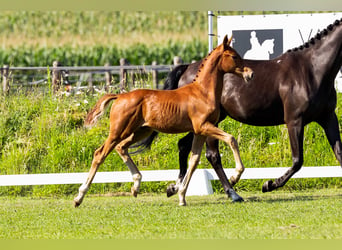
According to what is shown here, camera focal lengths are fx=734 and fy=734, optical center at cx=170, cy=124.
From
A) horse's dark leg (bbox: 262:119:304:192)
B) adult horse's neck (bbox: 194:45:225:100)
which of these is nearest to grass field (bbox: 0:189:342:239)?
horse's dark leg (bbox: 262:119:304:192)

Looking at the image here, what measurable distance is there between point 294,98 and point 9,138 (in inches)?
250

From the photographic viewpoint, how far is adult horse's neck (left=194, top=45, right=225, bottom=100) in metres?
9.41

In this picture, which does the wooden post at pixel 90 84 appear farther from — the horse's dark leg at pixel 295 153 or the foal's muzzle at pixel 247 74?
the foal's muzzle at pixel 247 74

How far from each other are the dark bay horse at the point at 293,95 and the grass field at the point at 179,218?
0.66m

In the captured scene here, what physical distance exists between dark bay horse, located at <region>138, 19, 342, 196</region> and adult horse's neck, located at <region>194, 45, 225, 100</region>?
4.20 ft

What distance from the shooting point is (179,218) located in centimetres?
847

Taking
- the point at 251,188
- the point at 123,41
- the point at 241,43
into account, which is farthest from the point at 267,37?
the point at 123,41

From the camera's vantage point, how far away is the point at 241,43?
15320mm

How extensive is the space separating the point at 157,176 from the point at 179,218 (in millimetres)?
3260

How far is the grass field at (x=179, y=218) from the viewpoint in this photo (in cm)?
739

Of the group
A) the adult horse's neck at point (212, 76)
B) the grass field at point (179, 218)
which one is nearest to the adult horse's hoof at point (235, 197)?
the grass field at point (179, 218)

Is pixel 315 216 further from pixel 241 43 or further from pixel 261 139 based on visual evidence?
pixel 241 43

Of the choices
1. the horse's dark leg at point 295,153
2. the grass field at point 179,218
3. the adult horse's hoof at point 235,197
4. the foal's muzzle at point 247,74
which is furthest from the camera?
the adult horse's hoof at point 235,197

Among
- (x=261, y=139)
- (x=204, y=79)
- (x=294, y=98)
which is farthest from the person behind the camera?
(x=261, y=139)
